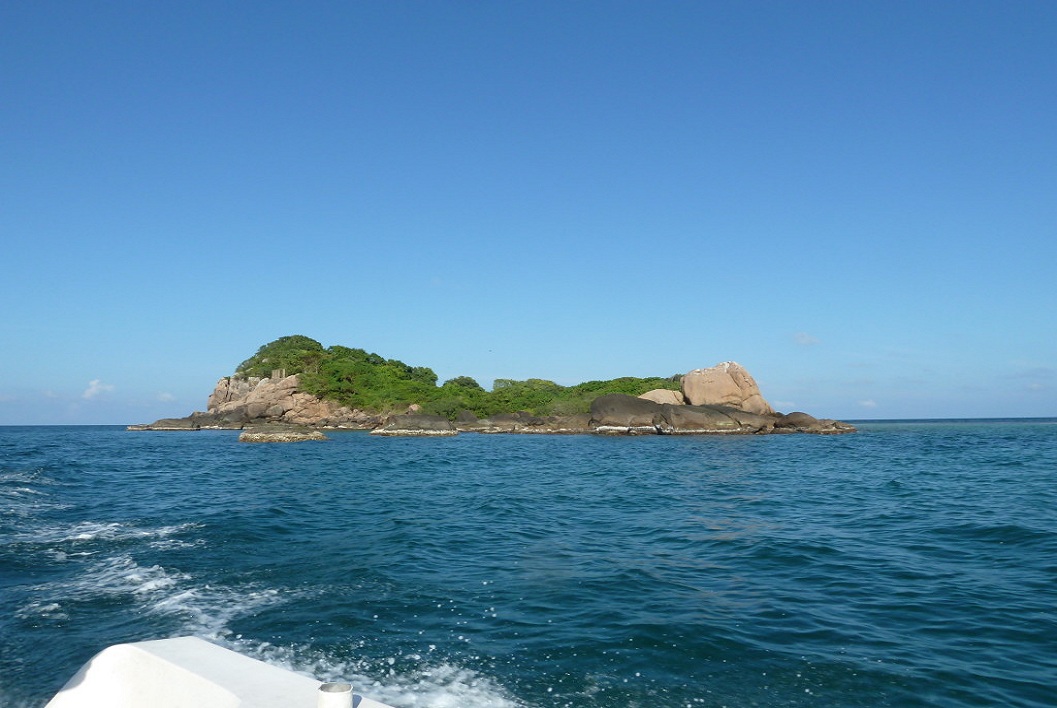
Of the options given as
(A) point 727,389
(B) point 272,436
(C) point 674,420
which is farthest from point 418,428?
(A) point 727,389

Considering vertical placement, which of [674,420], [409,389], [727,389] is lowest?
[674,420]

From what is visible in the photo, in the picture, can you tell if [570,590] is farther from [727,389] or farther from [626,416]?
[727,389]

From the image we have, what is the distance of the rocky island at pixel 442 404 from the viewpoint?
257 feet

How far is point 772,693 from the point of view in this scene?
7078 mm

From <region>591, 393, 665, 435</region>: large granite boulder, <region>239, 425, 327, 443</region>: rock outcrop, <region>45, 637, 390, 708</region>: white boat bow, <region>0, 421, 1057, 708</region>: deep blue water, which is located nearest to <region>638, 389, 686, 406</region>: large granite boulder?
<region>591, 393, 665, 435</region>: large granite boulder

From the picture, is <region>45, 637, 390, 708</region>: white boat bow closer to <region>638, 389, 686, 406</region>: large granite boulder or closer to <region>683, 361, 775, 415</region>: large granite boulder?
<region>683, 361, 775, 415</region>: large granite boulder

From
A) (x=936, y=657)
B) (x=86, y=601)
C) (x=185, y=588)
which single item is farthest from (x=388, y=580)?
(x=936, y=657)

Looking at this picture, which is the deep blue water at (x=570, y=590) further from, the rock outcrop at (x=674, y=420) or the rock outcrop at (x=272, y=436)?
the rock outcrop at (x=674, y=420)

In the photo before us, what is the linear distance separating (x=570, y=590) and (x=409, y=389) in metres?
103

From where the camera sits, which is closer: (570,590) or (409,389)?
(570,590)

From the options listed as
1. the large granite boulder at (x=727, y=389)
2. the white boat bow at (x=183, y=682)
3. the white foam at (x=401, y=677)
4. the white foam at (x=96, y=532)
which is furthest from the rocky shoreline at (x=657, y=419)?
the white boat bow at (x=183, y=682)

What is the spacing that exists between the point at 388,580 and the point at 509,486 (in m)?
15.9

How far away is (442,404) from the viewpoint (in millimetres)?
104250

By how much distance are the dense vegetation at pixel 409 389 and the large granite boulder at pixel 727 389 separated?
2002cm
